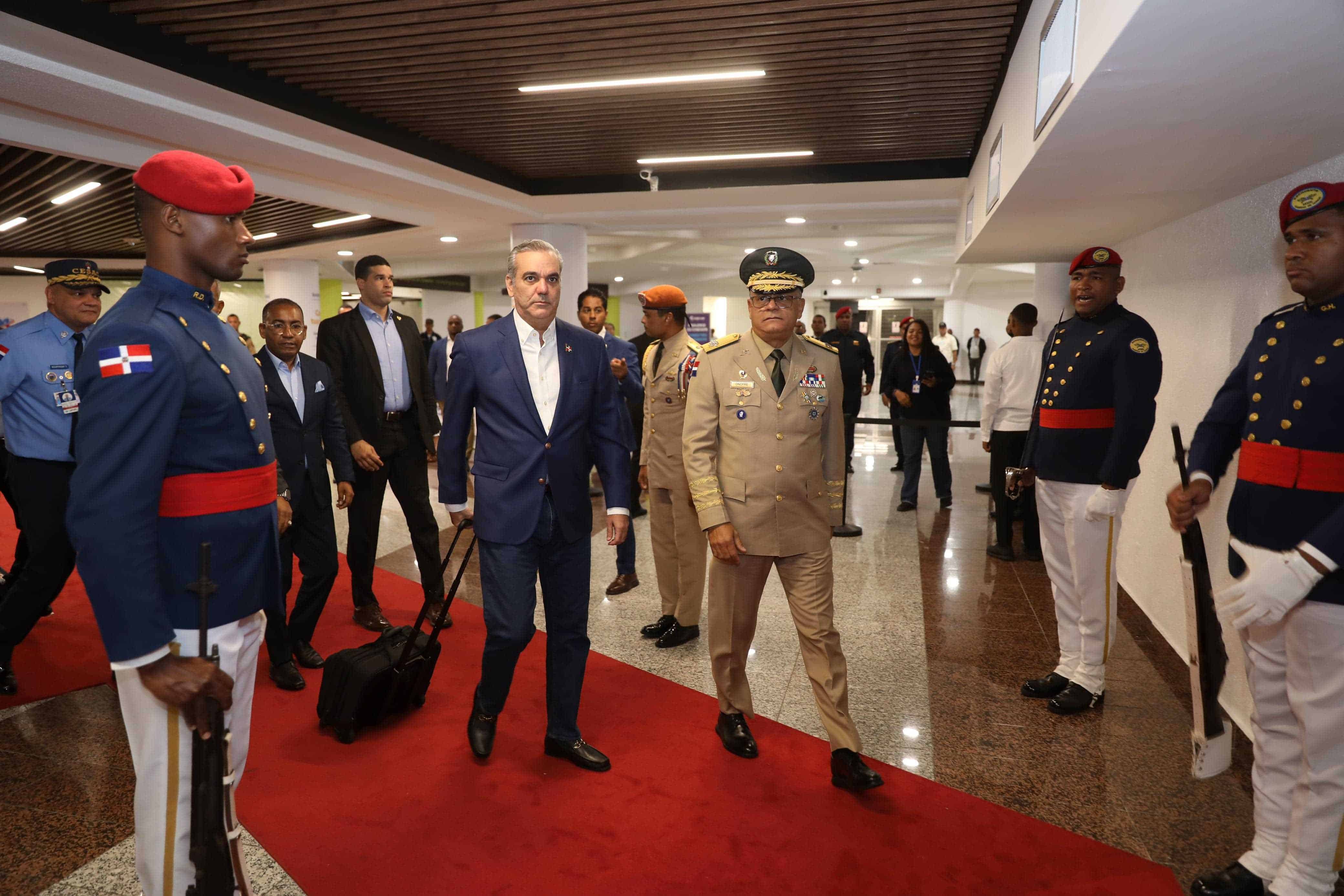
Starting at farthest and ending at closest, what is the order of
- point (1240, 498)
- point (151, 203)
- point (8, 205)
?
point (8, 205)
point (1240, 498)
point (151, 203)

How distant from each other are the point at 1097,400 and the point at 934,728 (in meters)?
1.52

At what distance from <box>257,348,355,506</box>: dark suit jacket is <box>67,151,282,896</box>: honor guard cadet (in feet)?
5.52

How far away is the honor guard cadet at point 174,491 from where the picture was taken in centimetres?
138

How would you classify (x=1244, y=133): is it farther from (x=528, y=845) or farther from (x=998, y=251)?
(x=998, y=251)

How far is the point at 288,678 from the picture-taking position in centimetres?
335

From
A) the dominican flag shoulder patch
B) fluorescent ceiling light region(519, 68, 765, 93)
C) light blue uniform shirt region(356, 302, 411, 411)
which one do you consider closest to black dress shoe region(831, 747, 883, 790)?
the dominican flag shoulder patch

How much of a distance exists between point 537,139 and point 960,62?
372 cm

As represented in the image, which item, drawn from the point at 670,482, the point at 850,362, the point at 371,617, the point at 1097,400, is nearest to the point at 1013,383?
the point at 850,362

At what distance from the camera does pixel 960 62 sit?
4.92 m

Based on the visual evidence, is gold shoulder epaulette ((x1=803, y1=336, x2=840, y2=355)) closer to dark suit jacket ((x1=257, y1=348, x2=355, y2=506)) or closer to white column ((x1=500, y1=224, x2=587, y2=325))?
dark suit jacket ((x1=257, y1=348, x2=355, y2=506))

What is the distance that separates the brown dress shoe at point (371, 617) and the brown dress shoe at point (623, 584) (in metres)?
1.31

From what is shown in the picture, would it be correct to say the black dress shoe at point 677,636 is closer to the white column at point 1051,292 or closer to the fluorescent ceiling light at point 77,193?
the white column at point 1051,292

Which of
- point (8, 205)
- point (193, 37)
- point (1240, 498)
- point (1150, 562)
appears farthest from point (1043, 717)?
point (8, 205)

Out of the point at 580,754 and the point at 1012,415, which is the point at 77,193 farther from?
the point at 1012,415
